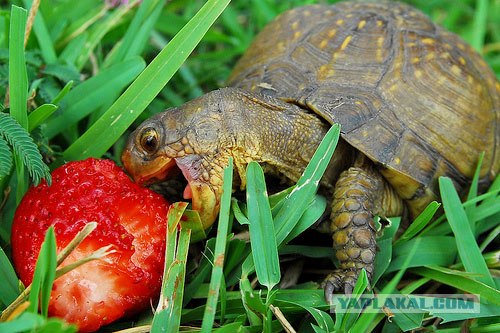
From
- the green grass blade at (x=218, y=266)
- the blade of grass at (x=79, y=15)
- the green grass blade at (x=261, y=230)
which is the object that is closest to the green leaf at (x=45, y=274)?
the green grass blade at (x=218, y=266)

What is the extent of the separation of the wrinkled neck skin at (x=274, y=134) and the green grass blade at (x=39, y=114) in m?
0.42

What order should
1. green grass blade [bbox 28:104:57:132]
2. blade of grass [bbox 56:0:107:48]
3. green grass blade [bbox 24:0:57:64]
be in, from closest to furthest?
green grass blade [bbox 28:104:57:132] < green grass blade [bbox 24:0:57:64] < blade of grass [bbox 56:0:107:48]

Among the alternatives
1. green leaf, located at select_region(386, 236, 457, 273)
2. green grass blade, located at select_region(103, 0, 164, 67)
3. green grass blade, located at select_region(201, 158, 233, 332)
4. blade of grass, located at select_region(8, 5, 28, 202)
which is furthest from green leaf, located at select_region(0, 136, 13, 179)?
green leaf, located at select_region(386, 236, 457, 273)

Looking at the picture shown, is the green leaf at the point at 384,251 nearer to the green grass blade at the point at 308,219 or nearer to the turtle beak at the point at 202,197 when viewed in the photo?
the green grass blade at the point at 308,219

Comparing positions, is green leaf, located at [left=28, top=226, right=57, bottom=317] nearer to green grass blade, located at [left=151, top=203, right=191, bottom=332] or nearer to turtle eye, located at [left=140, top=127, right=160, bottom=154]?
green grass blade, located at [left=151, top=203, right=191, bottom=332]

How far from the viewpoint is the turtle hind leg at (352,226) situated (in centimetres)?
145

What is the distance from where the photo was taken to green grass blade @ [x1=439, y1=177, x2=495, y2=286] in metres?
1.48

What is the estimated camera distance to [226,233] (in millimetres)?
1248

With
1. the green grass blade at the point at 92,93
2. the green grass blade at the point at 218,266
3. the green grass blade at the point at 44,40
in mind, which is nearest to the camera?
the green grass blade at the point at 218,266

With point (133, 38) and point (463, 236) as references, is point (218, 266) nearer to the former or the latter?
point (463, 236)

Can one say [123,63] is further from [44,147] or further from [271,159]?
[271,159]

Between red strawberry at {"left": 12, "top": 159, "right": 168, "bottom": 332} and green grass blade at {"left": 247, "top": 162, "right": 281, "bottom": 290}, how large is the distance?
0.21m

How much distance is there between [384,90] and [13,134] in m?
1.00

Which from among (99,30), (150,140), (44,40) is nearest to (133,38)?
(99,30)
